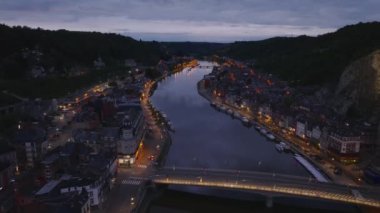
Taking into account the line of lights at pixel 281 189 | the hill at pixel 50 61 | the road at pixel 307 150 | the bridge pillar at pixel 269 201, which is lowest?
the bridge pillar at pixel 269 201

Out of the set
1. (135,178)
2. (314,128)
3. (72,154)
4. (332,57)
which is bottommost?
(135,178)

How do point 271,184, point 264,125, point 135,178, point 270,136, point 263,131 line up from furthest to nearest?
point 264,125, point 263,131, point 270,136, point 135,178, point 271,184

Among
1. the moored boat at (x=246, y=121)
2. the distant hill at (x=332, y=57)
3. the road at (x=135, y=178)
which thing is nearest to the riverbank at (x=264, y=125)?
the moored boat at (x=246, y=121)

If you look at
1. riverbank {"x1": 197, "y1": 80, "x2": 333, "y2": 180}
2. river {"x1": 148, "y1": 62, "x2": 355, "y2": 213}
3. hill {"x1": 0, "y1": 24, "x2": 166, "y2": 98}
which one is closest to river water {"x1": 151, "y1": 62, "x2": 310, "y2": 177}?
river {"x1": 148, "y1": 62, "x2": 355, "y2": 213}

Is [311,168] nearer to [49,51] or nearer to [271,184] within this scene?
[271,184]

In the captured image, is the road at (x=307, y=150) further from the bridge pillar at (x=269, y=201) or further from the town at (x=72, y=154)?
the town at (x=72, y=154)

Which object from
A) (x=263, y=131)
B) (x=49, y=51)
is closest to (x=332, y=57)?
(x=263, y=131)

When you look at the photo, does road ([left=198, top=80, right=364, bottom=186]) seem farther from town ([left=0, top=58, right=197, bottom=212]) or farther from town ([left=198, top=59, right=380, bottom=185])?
town ([left=0, top=58, right=197, bottom=212])
